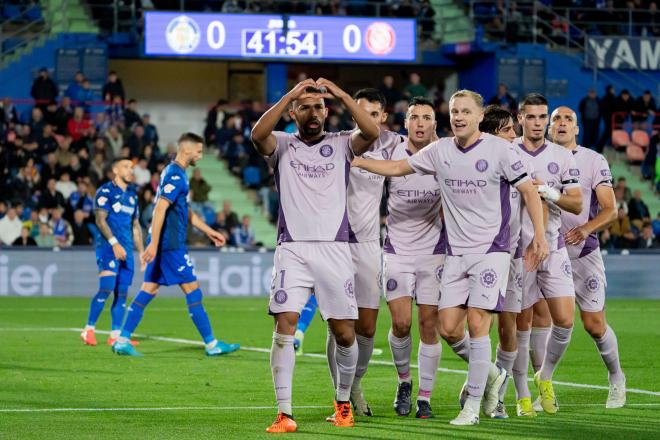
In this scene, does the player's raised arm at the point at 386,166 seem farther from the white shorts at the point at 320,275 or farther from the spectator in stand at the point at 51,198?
the spectator in stand at the point at 51,198

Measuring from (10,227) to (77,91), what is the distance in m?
6.20

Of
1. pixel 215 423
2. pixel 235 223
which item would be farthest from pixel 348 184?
pixel 235 223

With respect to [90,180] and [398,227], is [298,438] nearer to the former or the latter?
[398,227]

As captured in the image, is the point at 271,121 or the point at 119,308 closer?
the point at 271,121

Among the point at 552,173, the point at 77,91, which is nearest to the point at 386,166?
the point at 552,173

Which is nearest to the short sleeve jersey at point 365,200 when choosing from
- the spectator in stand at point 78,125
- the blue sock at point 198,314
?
the blue sock at point 198,314

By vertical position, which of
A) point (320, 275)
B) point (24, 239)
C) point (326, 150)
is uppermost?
point (326, 150)

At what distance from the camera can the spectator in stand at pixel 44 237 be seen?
83.0ft

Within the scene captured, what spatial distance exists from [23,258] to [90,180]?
3.51m

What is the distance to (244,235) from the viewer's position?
26656 millimetres

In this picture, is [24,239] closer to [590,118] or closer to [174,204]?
[174,204]

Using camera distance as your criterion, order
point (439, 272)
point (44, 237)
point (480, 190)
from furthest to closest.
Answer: point (44, 237)
point (439, 272)
point (480, 190)

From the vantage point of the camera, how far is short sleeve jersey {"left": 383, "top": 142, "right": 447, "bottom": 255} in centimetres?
988

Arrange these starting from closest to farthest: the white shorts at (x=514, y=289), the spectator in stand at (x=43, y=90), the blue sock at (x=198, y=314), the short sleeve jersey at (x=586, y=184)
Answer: the white shorts at (x=514, y=289) → the short sleeve jersey at (x=586, y=184) → the blue sock at (x=198, y=314) → the spectator in stand at (x=43, y=90)
